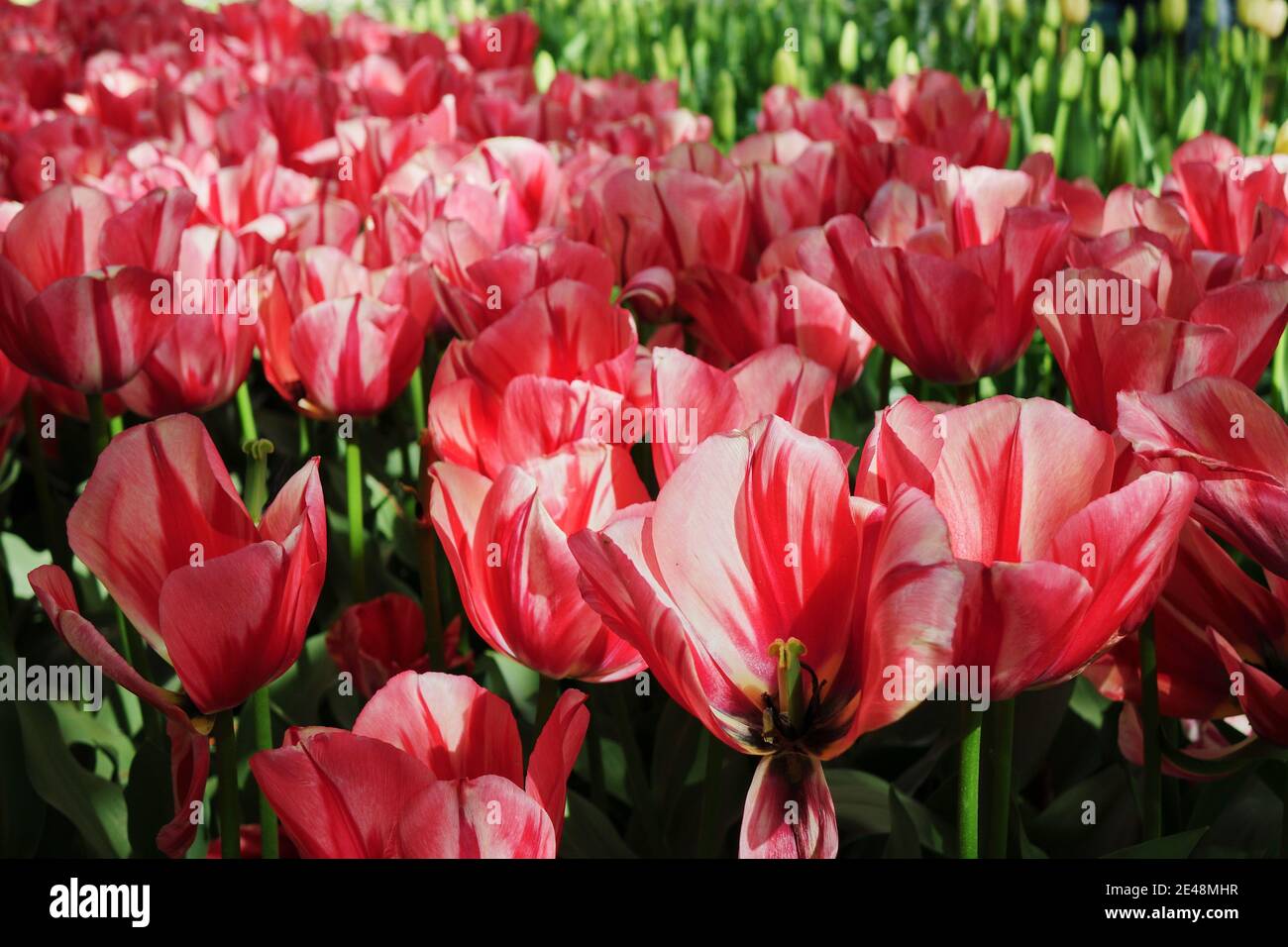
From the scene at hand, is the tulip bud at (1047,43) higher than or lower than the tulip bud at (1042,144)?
lower

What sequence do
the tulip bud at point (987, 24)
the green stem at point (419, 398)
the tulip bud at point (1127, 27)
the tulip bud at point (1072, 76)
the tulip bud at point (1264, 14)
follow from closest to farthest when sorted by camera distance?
the green stem at point (419, 398) < the tulip bud at point (1072, 76) < the tulip bud at point (1264, 14) < the tulip bud at point (987, 24) < the tulip bud at point (1127, 27)

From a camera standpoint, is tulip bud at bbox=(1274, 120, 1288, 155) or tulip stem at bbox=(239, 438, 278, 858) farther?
tulip bud at bbox=(1274, 120, 1288, 155)

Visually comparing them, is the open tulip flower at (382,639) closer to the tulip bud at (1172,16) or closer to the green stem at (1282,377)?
the green stem at (1282,377)

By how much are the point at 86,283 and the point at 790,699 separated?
30.3 inches

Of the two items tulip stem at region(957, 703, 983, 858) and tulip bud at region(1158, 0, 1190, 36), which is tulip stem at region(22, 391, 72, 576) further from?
tulip bud at region(1158, 0, 1190, 36)

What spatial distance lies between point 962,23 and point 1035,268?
367 cm

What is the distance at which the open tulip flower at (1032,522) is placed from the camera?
0.61 metres

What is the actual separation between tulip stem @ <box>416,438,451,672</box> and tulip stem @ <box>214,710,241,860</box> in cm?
27

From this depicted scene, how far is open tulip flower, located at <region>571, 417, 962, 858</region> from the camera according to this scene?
0.61 metres

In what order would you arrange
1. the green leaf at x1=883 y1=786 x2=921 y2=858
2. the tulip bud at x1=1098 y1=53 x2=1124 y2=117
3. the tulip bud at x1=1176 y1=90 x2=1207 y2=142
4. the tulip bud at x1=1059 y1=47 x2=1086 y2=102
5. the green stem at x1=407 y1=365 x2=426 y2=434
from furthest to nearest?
1. the tulip bud at x1=1059 y1=47 x2=1086 y2=102
2. the tulip bud at x1=1098 y1=53 x2=1124 y2=117
3. the tulip bud at x1=1176 y1=90 x2=1207 y2=142
4. the green stem at x1=407 y1=365 x2=426 y2=434
5. the green leaf at x1=883 y1=786 x2=921 y2=858

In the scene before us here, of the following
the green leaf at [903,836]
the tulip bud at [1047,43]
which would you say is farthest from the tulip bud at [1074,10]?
the green leaf at [903,836]

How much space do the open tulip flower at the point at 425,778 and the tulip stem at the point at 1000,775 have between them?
0.85 ft

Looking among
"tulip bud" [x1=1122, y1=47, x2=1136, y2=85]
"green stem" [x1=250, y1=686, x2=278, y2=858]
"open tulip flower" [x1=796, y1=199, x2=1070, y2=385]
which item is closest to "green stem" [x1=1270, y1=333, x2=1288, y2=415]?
"open tulip flower" [x1=796, y1=199, x2=1070, y2=385]
